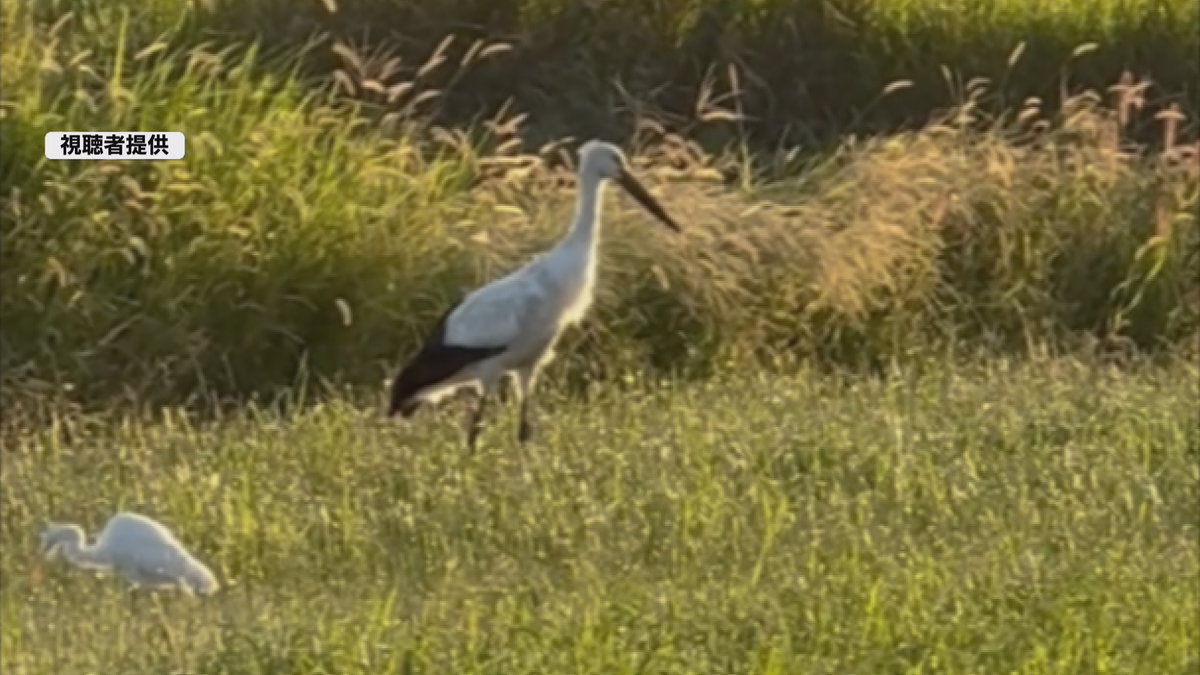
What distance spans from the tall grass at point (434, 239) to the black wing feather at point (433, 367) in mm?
1211

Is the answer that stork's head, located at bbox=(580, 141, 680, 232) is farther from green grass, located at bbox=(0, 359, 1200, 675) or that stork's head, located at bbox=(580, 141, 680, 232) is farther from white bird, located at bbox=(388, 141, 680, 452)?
green grass, located at bbox=(0, 359, 1200, 675)

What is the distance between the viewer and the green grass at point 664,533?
17.7 feet

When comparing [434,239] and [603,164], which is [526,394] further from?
[434,239]

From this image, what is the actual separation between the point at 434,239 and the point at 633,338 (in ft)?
2.76

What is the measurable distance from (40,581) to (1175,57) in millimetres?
8239

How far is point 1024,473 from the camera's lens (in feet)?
23.3

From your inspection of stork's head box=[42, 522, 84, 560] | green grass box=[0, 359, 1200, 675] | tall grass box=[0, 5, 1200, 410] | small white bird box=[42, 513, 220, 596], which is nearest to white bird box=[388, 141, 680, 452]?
green grass box=[0, 359, 1200, 675]

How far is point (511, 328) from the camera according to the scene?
8031mm

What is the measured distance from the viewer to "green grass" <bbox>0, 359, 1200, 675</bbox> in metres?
5.40

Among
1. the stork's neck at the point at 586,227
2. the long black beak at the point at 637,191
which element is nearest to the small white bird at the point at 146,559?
the stork's neck at the point at 586,227

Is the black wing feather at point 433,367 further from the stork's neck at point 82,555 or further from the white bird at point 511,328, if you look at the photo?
the stork's neck at point 82,555

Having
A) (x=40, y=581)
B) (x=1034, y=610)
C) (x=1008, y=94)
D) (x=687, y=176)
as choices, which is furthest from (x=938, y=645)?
(x=1008, y=94)

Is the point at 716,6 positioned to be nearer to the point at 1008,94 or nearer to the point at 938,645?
the point at 1008,94

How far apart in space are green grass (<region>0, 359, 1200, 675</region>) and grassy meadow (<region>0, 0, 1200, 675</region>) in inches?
0.7
